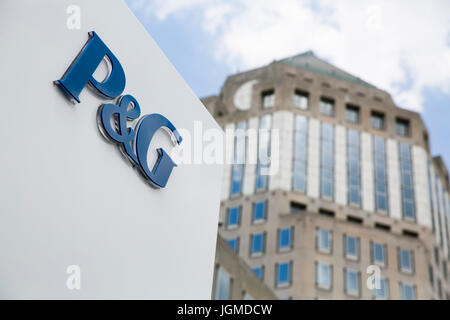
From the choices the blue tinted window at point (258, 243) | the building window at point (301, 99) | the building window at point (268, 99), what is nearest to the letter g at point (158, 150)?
the blue tinted window at point (258, 243)

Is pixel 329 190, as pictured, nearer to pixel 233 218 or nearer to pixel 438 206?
pixel 233 218

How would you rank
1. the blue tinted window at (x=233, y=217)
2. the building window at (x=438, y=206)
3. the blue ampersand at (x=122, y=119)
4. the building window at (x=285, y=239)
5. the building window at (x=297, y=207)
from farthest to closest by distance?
the building window at (x=438, y=206) → the building window at (x=297, y=207) → the blue tinted window at (x=233, y=217) → the building window at (x=285, y=239) → the blue ampersand at (x=122, y=119)

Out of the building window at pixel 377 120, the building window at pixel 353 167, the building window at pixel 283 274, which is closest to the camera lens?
the building window at pixel 283 274

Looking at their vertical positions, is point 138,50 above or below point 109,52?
above

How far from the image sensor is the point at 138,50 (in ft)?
38.7

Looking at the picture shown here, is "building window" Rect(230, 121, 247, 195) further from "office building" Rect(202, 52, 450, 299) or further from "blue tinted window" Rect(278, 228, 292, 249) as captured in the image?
"blue tinted window" Rect(278, 228, 292, 249)

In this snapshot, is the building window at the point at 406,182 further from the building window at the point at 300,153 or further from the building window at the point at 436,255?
the building window at the point at 300,153

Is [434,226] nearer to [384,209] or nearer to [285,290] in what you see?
[384,209]

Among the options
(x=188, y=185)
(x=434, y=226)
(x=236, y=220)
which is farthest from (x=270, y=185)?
(x=188, y=185)

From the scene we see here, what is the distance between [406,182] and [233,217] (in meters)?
19.9

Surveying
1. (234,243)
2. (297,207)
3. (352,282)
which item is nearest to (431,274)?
(352,282)

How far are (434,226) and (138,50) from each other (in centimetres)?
6230

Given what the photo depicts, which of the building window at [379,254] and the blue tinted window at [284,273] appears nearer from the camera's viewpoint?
the blue tinted window at [284,273]

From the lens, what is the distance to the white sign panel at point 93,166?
26.7 feet
